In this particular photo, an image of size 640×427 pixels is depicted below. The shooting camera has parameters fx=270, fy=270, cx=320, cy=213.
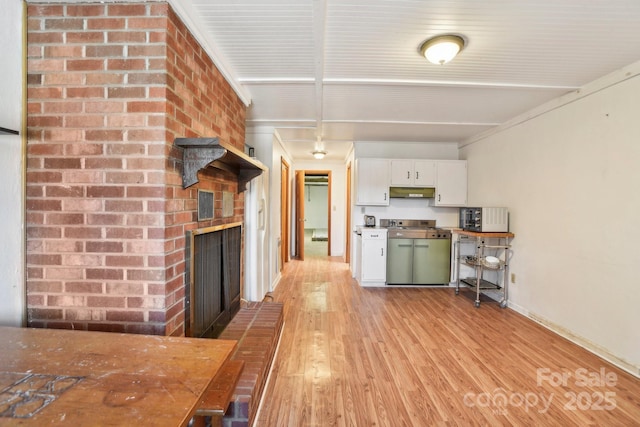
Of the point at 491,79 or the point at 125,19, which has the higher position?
the point at 491,79

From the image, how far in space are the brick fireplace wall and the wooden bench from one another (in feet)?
1.30

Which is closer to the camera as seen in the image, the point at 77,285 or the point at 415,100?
the point at 77,285

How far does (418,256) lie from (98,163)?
12.9 ft

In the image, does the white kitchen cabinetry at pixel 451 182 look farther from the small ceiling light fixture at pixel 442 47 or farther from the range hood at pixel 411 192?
the small ceiling light fixture at pixel 442 47

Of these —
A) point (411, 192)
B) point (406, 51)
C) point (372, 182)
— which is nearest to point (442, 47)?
point (406, 51)

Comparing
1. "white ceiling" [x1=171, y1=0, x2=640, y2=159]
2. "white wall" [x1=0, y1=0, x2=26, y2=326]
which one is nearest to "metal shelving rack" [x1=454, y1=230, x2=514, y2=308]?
"white ceiling" [x1=171, y1=0, x2=640, y2=159]

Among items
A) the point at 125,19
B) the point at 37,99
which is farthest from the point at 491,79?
the point at 37,99

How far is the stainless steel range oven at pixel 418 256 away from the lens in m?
4.11

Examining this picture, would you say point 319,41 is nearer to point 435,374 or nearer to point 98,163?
point 98,163

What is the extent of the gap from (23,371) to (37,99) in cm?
126

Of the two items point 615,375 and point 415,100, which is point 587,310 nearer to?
point 615,375

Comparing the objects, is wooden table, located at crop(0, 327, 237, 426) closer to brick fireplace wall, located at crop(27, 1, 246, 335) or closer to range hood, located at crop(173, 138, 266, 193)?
brick fireplace wall, located at crop(27, 1, 246, 335)

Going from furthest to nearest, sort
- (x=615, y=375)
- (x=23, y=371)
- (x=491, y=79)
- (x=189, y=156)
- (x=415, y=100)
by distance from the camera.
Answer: (x=415, y=100) < (x=491, y=79) < (x=615, y=375) < (x=189, y=156) < (x=23, y=371)

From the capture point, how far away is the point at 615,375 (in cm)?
201
